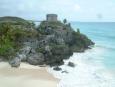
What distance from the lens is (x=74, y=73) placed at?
1061 inches

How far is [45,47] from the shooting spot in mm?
31812

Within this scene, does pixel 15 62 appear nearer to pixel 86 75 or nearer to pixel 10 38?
pixel 10 38

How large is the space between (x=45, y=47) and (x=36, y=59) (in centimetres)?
276

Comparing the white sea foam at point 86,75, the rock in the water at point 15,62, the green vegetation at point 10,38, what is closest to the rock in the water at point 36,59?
the rock in the water at point 15,62

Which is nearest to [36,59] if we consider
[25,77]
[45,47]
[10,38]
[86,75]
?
[45,47]

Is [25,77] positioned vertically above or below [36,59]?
below

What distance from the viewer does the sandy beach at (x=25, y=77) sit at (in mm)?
22703

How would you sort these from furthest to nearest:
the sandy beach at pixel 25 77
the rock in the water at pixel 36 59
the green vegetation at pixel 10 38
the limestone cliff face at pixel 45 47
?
1. the green vegetation at pixel 10 38
2. the limestone cliff face at pixel 45 47
3. the rock in the water at pixel 36 59
4. the sandy beach at pixel 25 77

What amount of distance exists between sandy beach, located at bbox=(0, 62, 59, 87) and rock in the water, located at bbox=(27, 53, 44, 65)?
0.93m

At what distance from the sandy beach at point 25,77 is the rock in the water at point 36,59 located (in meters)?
0.93

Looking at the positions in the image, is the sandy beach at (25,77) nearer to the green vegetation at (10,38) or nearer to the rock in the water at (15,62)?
the rock in the water at (15,62)

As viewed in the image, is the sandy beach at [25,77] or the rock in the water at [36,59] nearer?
the sandy beach at [25,77]

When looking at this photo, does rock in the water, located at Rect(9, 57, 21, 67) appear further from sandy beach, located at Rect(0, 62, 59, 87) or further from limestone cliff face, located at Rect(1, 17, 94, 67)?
sandy beach, located at Rect(0, 62, 59, 87)

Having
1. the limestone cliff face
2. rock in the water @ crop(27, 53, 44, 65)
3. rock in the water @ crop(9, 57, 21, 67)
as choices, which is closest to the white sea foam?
the limestone cliff face
